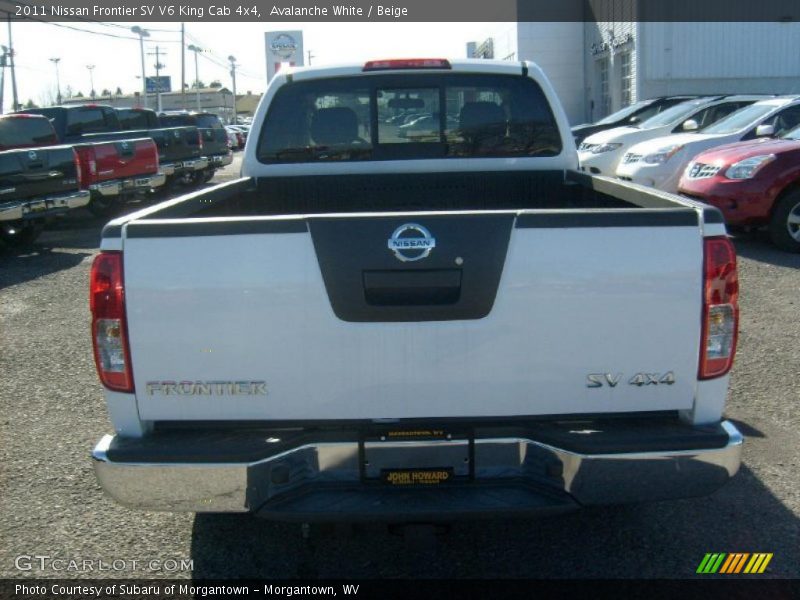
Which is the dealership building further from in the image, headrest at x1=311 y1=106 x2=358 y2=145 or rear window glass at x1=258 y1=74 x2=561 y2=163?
headrest at x1=311 y1=106 x2=358 y2=145

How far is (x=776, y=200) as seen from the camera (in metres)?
10.1

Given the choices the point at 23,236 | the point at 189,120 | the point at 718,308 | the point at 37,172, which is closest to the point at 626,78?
the point at 189,120

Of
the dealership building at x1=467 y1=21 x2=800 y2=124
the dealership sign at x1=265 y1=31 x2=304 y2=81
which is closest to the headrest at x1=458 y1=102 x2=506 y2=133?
the dealership building at x1=467 y1=21 x2=800 y2=124

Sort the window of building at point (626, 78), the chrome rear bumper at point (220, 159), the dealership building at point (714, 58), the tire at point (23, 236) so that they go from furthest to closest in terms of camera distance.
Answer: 1. the window of building at point (626, 78)
2. the dealership building at point (714, 58)
3. the chrome rear bumper at point (220, 159)
4. the tire at point (23, 236)

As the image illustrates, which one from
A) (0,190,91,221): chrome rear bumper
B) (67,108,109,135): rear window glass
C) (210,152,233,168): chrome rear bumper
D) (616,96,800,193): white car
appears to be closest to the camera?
(0,190,91,221): chrome rear bumper

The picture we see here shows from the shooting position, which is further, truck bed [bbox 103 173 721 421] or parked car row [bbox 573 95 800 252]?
parked car row [bbox 573 95 800 252]

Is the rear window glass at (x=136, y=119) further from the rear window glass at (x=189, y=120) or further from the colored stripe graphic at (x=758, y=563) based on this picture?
the colored stripe graphic at (x=758, y=563)

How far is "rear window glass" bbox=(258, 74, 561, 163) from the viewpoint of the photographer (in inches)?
201

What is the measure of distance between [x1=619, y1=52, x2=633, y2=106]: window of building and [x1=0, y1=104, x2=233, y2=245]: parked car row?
516 inches

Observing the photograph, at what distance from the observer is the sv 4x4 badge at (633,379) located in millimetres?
3016

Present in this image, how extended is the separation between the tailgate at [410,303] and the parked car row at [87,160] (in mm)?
9520

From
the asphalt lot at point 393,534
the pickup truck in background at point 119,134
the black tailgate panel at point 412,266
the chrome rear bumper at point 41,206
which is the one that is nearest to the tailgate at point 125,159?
the pickup truck in background at point 119,134

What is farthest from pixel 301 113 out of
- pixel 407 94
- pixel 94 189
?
pixel 94 189

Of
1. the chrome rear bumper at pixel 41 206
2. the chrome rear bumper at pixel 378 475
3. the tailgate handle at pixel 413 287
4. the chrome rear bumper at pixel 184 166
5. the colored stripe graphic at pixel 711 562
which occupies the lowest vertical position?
the colored stripe graphic at pixel 711 562
